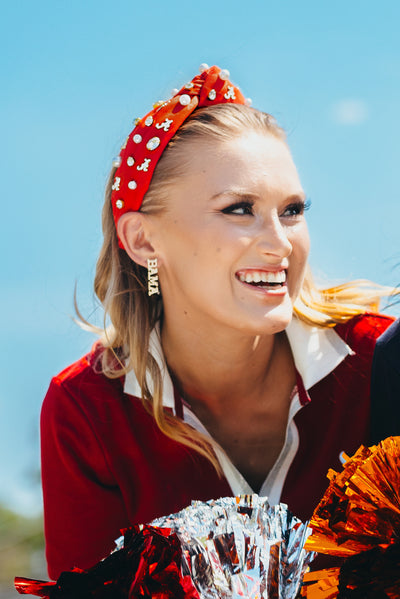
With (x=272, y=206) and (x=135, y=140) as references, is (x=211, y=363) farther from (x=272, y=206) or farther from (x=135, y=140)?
(x=135, y=140)

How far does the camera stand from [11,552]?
6.05 m

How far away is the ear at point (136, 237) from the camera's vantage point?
2.32m

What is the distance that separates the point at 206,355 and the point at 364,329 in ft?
1.73

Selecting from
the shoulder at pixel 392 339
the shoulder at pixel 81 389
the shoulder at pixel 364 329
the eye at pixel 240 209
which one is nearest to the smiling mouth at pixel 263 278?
the eye at pixel 240 209

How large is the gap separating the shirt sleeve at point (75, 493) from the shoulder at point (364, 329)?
0.86 m

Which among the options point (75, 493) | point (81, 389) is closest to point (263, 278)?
point (81, 389)

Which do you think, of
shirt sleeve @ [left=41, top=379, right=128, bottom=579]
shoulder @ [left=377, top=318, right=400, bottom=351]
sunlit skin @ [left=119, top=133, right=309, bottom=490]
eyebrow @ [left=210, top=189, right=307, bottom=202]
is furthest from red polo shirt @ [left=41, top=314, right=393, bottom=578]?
eyebrow @ [left=210, top=189, right=307, bottom=202]

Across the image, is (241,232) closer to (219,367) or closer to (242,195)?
(242,195)

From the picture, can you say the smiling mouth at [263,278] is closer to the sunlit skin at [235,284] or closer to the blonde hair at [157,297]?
the sunlit skin at [235,284]

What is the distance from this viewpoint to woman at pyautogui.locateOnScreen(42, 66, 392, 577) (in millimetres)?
2025

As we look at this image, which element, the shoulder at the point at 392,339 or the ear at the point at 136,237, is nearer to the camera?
the shoulder at the point at 392,339

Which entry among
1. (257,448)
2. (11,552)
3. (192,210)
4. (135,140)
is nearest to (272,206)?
(192,210)

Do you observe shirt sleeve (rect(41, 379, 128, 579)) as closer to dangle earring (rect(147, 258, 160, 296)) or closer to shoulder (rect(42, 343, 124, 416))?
shoulder (rect(42, 343, 124, 416))

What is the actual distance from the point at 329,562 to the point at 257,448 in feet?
3.75
